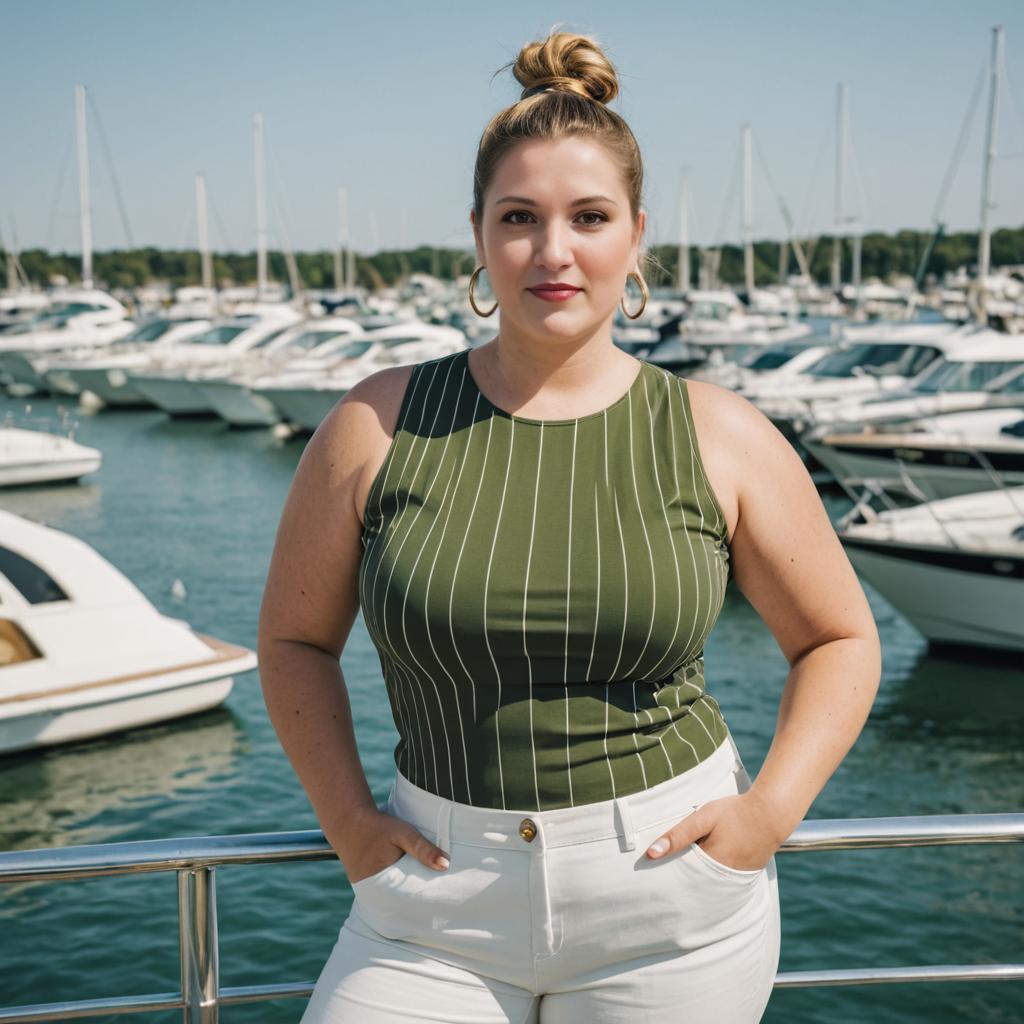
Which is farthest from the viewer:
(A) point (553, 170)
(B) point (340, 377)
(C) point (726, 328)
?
(C) point (726, 328)

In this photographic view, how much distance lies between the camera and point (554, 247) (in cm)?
179

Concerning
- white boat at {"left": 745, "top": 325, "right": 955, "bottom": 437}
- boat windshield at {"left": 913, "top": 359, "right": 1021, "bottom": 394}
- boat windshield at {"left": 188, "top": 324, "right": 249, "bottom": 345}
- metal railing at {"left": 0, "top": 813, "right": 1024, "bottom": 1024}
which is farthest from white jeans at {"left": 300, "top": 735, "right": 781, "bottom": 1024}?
boat windshield at {"left": 188, "top": 324, "right": 249, "bottom": 345}

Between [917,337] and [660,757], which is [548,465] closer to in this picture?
[660,757]

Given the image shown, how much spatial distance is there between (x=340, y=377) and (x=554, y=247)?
104 feet

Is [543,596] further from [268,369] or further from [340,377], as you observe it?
[268,369]

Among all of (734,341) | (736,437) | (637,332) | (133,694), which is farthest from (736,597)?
(637,332)

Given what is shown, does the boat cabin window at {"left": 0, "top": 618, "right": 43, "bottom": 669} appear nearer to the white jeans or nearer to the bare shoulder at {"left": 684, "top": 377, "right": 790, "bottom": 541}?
the white jeans

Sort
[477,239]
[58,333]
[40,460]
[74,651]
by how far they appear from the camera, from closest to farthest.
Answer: [477,239] → [74,651] → [40,460] → [58,333]

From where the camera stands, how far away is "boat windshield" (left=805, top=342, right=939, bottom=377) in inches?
966

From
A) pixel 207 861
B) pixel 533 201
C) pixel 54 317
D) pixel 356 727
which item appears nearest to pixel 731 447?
pixel 533 201

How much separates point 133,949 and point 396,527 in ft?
23.3

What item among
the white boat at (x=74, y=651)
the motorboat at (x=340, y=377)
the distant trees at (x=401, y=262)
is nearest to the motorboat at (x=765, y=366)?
the motorboat at (x=340, y=377)

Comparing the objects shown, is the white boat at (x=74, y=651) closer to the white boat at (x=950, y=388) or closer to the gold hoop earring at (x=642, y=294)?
the gold hoop earring at (x=642, y=294)

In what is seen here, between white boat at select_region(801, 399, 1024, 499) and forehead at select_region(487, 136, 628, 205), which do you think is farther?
white boat at select_region(801, 399, 1024, 499)
